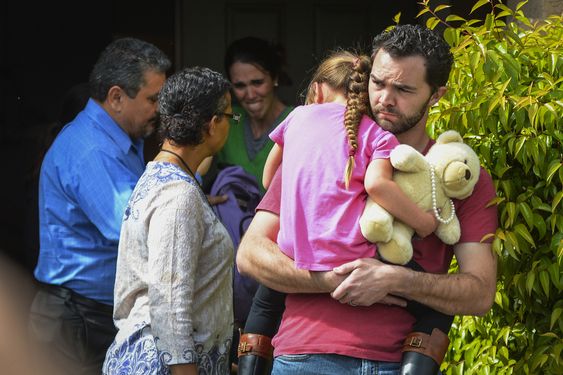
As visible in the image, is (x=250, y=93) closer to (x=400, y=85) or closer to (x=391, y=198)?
(x=400, y=85)

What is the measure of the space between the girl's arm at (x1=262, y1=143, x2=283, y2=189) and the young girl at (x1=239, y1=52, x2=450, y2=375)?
203mm

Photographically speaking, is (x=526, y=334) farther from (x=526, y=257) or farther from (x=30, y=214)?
(x=30, y=214)

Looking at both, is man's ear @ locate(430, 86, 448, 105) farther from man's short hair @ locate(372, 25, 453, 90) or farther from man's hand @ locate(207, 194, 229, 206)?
man's hand @ locate(207, 194, 229, 206)

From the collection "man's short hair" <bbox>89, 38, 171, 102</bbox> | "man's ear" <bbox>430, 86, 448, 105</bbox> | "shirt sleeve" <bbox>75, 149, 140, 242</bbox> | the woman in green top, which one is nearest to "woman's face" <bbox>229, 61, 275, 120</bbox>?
the woman in green top

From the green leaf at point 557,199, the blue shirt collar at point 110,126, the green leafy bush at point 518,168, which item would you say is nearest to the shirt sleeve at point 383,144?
the green leafy bush at point 518,168

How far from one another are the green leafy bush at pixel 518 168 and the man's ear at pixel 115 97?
142 centimetres

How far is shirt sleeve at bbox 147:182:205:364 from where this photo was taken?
3492 millimetres

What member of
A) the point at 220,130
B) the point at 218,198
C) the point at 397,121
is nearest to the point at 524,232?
the point at 397,121

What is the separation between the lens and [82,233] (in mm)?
4426

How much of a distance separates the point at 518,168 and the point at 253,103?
2.13 metres

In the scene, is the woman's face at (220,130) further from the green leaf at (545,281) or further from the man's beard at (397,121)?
the green leaf at (545,281)

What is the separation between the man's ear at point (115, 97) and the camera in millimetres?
4602

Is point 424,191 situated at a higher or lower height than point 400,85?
lower

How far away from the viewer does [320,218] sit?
3088mm
